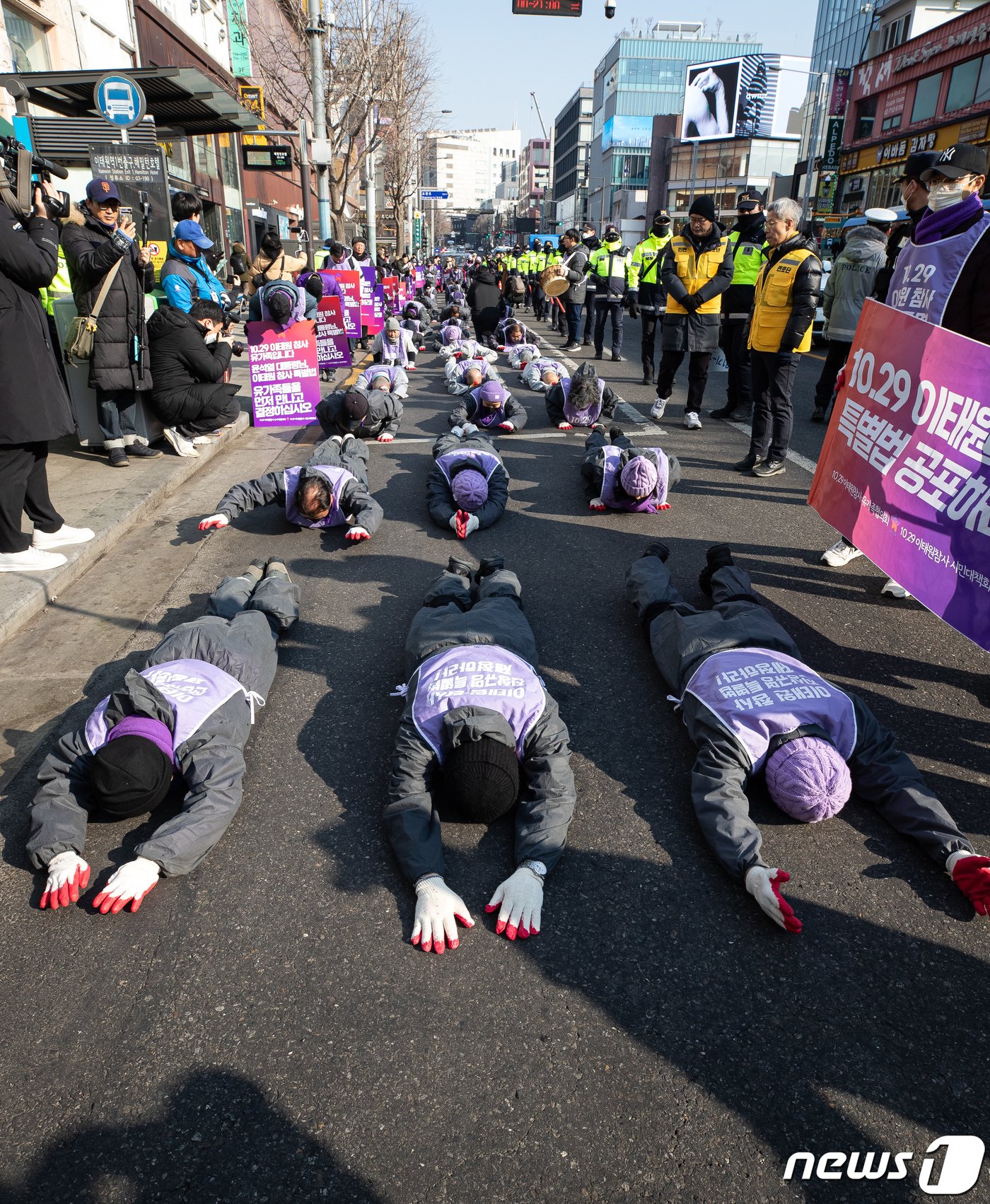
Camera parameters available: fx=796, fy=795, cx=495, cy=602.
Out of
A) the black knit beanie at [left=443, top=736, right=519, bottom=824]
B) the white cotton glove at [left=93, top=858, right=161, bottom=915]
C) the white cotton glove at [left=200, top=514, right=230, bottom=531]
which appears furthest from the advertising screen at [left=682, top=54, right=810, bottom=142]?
the white cotton glove at [left=93, top=858, right=161, bottom=915]

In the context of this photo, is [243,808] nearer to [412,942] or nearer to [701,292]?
[412,942]

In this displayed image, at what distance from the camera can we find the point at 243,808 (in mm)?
3100

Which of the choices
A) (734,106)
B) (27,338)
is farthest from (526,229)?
(27,338)

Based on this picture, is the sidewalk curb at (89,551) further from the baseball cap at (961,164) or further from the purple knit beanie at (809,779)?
the baseball cap at (961,164)

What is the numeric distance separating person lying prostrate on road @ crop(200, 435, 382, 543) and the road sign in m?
19.9

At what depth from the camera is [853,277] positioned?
8.04 metres

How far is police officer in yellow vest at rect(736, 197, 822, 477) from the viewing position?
6.38 metres

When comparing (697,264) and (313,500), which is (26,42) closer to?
(697,264)

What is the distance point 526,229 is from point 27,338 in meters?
85.2

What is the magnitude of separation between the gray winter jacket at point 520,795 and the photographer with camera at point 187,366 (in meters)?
5.31

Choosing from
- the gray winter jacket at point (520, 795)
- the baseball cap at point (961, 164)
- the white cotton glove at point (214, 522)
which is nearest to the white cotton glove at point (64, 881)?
the gray winter jacket at point (520, 795)

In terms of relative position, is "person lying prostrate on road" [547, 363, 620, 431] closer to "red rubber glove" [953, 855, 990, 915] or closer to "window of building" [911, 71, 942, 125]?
"red rubber glove" [953, 855, 990, 915]

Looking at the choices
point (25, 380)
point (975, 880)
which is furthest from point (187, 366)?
point (975, 880)

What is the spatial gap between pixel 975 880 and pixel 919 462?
1.89m
